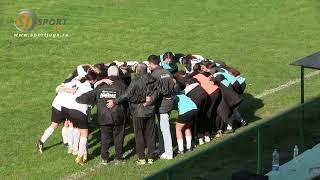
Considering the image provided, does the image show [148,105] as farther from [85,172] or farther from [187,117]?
[85,172]

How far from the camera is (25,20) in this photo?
26000 mm

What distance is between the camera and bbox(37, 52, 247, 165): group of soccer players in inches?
487

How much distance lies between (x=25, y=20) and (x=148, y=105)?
48.4 ft

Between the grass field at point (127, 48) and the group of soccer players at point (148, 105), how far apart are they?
45cm

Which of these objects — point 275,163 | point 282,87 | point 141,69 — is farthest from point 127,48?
point 275,163

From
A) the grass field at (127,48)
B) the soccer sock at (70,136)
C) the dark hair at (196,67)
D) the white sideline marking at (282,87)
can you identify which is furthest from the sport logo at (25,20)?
the soccer sock at (70,136)

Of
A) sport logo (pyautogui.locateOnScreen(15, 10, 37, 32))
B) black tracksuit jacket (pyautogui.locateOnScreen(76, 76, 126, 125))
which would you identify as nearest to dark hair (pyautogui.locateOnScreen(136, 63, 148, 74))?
black tracksuit jacket (pyautogui.locateOnScreen(76, 76, 126, 125))

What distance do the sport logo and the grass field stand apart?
0.29 meters

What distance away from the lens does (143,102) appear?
1238 cm

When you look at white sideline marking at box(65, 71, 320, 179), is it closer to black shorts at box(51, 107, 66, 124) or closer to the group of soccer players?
the group of soccer players

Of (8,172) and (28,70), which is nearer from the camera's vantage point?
(8,172)

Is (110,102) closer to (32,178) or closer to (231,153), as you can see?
(32,178)

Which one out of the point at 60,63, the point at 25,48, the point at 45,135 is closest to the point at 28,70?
the point at 60,63

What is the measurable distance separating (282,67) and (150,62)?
774 cm
